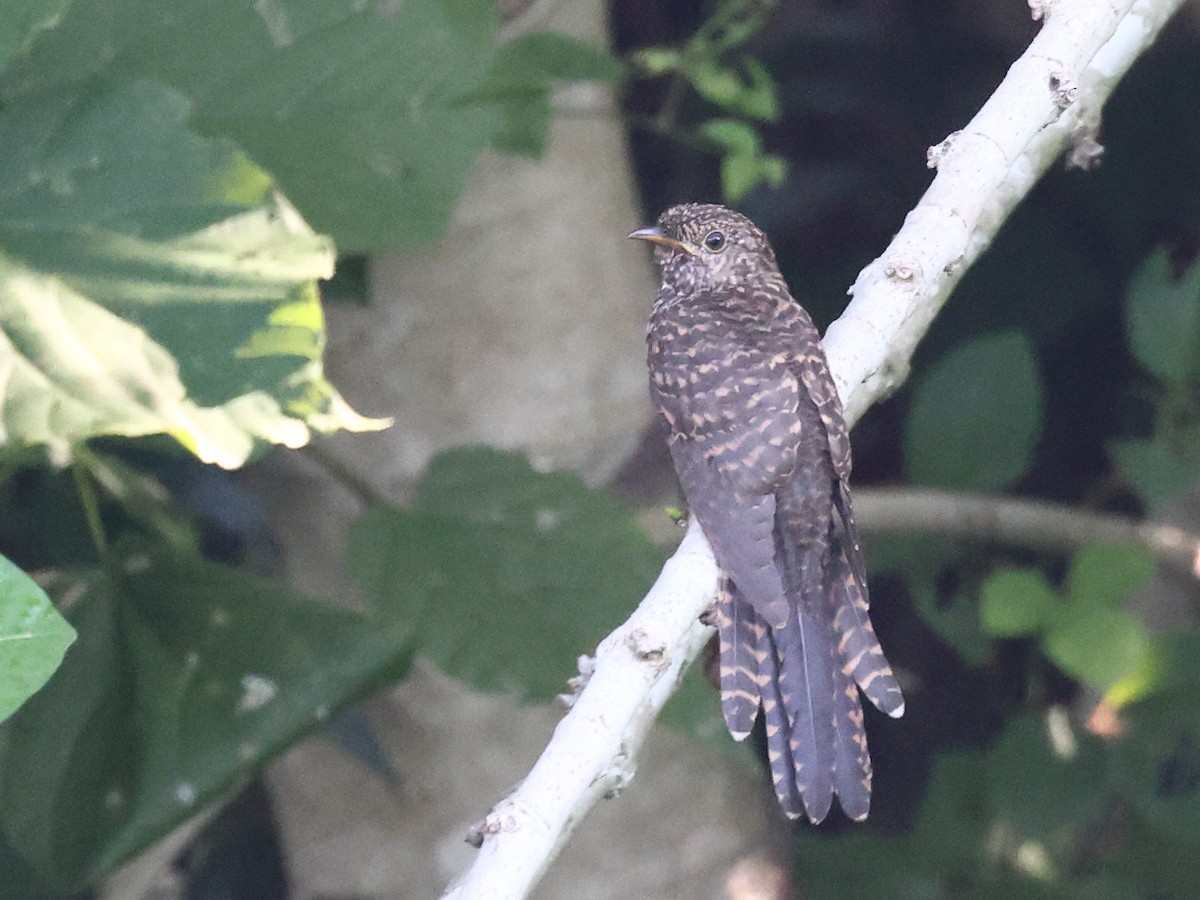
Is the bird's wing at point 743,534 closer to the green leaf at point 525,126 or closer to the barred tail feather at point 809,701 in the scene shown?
the barred tail feather at point 809,701

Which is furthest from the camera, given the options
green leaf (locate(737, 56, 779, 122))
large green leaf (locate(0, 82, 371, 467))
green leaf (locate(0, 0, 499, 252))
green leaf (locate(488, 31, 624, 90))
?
green leaf (locate(737, 56, 779, 122))

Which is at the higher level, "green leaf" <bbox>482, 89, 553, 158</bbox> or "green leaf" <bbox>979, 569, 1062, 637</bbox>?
"green leaf" <bbox>482, 89, 553, 158</bbox>

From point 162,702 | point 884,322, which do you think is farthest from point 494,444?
point 884,322

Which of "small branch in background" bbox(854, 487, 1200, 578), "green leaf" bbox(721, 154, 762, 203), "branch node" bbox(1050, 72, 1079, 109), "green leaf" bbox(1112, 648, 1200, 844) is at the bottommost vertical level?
"green leaf" bbox(1112, 648, 1200, 844)

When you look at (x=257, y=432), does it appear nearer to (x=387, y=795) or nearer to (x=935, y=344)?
(x=387, y=795)

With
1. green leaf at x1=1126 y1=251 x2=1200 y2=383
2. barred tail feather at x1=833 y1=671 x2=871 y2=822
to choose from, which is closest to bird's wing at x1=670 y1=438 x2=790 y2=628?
barred tail feather at x1=833 y1=671 x2=871 y2=822

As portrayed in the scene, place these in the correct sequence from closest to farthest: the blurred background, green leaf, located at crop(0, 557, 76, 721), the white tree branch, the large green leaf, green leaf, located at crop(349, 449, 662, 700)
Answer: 1. green leaf, located at crop(0, 557, 76, 721)
2. the white tree branch
3. the large green leaf
4. the blurred background
5. green leaf, located at crop(349, 449, 662, 700)

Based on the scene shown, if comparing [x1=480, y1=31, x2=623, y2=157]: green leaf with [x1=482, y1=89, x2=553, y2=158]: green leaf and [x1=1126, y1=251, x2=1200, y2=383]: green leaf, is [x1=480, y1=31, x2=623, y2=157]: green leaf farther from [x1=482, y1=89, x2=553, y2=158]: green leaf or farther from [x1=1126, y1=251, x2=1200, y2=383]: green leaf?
[x1=1126, y1=251, x2=1200, y2=383]: green leaf

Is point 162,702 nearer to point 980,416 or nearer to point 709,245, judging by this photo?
point 709,245
